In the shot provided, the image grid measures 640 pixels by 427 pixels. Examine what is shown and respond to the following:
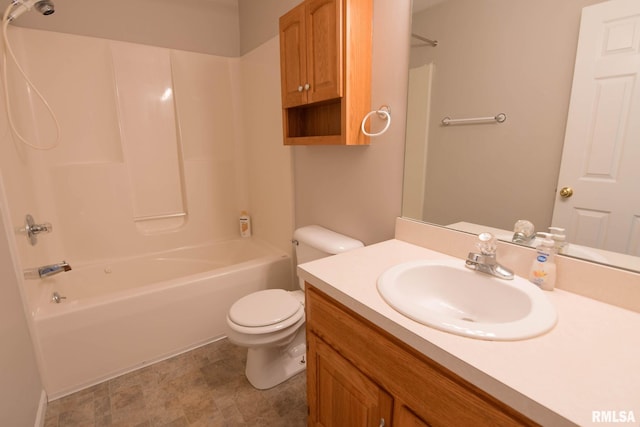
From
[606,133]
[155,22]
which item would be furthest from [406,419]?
[155,22]

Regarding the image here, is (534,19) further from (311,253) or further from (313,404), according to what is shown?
(313,404)

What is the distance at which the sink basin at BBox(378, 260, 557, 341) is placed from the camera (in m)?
0.71

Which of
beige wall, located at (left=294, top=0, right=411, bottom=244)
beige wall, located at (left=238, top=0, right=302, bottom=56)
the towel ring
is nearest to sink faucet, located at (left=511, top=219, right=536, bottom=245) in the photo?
beige wall, located at (left=294, top=0, right=411, bottom=244)

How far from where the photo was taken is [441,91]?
4.06 ft

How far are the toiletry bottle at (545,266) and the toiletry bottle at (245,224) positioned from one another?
2292 mm

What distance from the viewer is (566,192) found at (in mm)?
952

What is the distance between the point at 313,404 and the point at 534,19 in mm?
1516

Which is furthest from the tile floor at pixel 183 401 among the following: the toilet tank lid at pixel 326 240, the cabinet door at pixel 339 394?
the toilet tank lid at pixel 326 240

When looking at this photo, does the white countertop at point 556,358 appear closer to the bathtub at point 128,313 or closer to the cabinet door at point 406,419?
the cabinet door at point 406,419

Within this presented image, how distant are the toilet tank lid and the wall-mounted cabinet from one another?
20.3 inches

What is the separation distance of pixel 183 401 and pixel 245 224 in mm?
1503

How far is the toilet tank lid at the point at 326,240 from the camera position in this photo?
1.60 metres

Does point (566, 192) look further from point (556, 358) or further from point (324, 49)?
point (324, 49)

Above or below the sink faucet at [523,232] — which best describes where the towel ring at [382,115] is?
above
